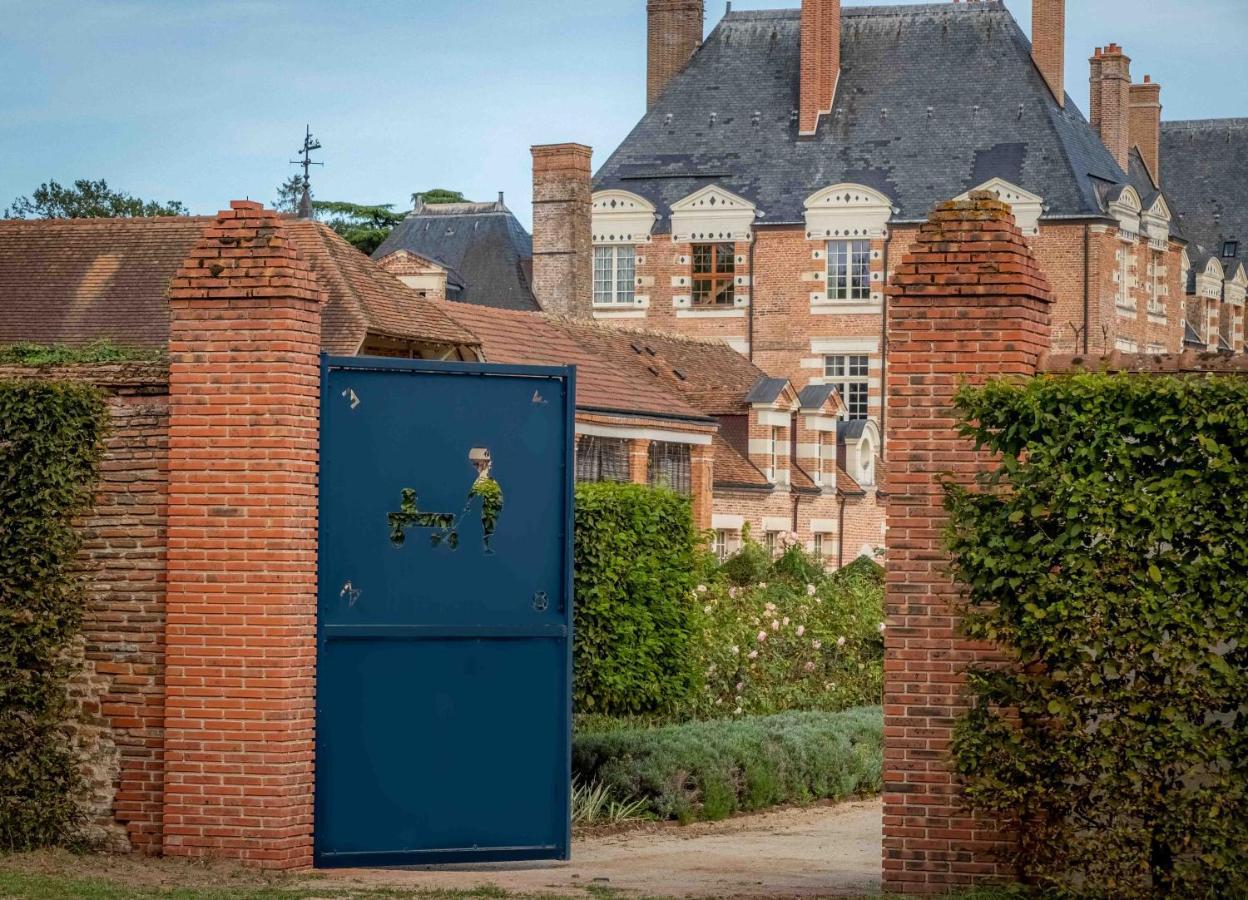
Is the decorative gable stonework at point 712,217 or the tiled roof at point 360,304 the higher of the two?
the decorative gable stonework at point 712,217

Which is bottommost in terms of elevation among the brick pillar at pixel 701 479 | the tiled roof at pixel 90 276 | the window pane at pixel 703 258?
the brick pillar at pixel 701 479

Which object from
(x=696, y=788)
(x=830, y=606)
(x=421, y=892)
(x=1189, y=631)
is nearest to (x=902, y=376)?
(x=1189, y=631)

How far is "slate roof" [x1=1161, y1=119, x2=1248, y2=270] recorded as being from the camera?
70.1 m

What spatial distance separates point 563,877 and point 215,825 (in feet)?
6.54

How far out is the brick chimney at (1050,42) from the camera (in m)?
54.5

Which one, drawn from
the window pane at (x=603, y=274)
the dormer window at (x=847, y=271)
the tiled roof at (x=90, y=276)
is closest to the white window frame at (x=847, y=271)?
the dormer window at (x=847, y=271)

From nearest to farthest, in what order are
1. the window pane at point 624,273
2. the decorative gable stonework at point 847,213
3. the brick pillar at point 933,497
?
the brick pillar at point 933,497, the decorative gable stonework at point 847,213, the window pane at point 624,273

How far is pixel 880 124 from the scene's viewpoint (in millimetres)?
54906

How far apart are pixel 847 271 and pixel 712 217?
13.8ft

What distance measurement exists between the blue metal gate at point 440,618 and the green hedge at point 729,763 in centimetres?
371

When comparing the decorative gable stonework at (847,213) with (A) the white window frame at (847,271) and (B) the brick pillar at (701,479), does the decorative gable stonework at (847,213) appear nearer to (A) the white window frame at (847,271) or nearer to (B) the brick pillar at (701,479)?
(A) the white window frame at (847,271)

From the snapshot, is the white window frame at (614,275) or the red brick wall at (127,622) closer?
the red brick wall at (127,622)

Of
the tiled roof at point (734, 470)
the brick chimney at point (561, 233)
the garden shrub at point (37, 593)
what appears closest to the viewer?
the garden shrub at point (37, 593)

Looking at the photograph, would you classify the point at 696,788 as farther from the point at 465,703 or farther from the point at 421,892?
the point at 421,892
